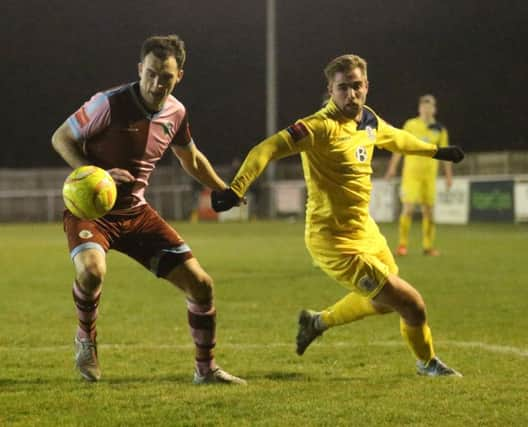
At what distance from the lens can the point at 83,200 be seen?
5.46 meters

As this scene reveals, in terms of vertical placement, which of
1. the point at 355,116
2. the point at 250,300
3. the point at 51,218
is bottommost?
the point at 51,218

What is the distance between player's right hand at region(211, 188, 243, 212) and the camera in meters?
5.34

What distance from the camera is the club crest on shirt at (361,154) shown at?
6.02m

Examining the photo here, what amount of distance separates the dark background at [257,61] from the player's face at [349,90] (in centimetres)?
3047

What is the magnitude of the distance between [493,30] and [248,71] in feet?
40.4

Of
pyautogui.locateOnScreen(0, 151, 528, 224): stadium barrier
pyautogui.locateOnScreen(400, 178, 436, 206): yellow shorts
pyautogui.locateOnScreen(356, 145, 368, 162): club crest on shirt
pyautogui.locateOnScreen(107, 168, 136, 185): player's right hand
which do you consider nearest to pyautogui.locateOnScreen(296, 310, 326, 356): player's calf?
pyautogui.locateOnScreen(356, 145, 368, 162): club crest on shirt

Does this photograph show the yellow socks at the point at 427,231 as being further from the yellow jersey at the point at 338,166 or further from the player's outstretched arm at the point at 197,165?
the player's outstretched arm at the point at 197,165

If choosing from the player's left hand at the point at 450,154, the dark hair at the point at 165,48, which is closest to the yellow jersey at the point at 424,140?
the player's left hand at the point at 450,154

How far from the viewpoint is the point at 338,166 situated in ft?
19.6

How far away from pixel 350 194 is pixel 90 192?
1.62 metres

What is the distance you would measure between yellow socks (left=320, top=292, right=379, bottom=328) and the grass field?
0.85 ft

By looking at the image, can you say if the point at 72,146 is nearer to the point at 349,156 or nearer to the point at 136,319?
the point at 349,156

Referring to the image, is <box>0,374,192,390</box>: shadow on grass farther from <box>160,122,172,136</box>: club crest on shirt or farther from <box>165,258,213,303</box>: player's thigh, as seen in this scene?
<box>160,122,172,136</box>: club crest on shirt

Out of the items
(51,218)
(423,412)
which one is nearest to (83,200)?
(423,412)
